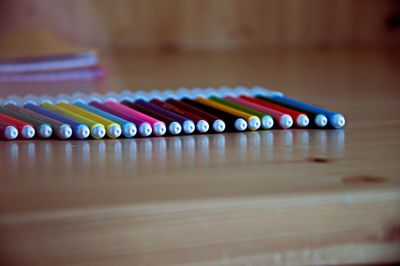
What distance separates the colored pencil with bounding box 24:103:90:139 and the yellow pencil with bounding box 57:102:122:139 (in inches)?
0.8

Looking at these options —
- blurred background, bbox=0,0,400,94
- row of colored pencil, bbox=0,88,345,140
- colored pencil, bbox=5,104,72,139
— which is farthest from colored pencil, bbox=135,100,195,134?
blurred background, bbox=0,0,400,94

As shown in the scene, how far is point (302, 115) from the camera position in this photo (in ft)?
2.47

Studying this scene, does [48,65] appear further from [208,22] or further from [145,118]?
[208,22]

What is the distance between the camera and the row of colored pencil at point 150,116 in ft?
2.27

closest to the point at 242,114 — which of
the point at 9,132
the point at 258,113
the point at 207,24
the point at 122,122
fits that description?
the point at 258,113

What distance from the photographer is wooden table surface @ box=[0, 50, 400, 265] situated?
1.49 ft

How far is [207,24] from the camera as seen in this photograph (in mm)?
1984

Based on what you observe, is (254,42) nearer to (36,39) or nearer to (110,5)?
(110,5)

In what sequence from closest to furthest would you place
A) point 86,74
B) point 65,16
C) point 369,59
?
point 86,74 → point 369,59 → point 65,16

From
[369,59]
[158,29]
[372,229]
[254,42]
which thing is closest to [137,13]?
[158,29]

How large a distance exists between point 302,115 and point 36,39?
2.83 ft

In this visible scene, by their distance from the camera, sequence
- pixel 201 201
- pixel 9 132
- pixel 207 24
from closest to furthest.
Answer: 1. pixel 201 201
2. pixel 9 132
3. pixel 207 24

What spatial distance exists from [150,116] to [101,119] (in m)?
0.05

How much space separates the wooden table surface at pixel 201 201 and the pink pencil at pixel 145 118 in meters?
0.01
